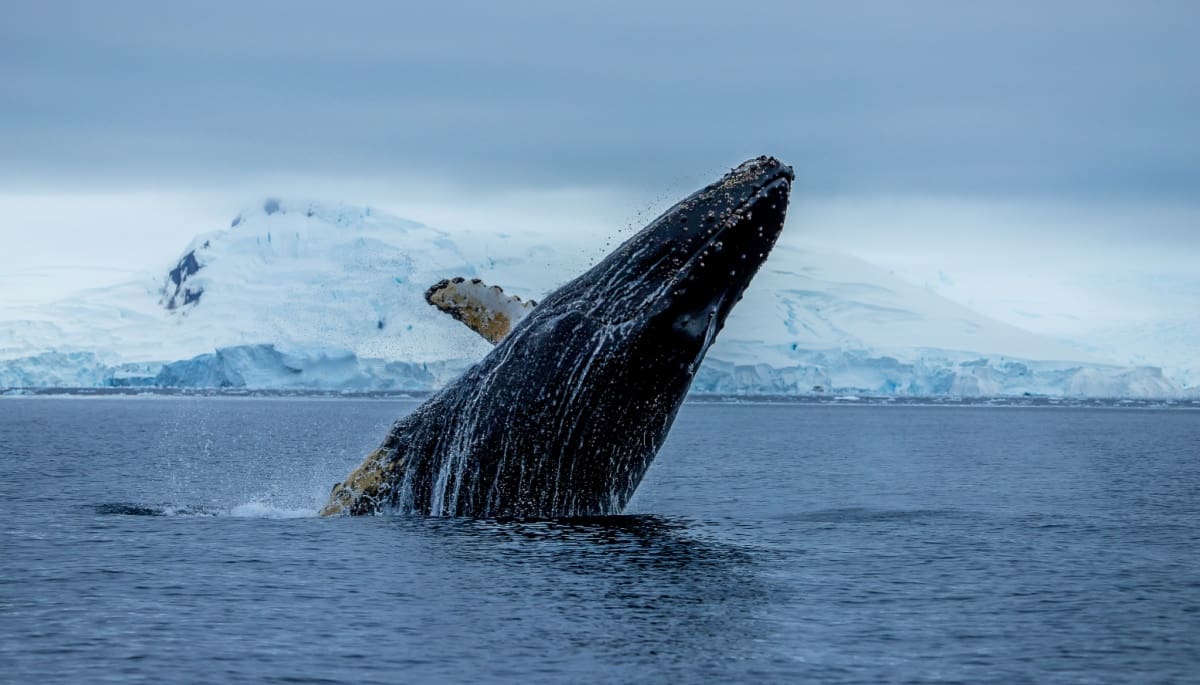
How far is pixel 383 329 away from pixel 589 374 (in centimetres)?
8510

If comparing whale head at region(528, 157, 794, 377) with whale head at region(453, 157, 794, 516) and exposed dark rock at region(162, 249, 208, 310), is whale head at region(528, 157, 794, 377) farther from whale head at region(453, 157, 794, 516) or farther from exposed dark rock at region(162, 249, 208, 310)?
exposed dark rock at region(162, 249, 208, 310)

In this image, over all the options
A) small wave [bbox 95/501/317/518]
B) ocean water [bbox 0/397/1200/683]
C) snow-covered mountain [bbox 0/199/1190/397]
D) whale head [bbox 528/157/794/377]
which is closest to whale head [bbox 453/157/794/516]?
whale head [bbox 528/157/794/377]

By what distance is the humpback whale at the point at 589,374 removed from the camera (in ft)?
37.5

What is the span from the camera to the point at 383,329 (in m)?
95.8

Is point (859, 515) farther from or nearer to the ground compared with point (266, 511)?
farther from the ground

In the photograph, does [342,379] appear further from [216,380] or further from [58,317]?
[58,317]

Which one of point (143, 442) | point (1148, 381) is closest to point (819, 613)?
point (143, 442)

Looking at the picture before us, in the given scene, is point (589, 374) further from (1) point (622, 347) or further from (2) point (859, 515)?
(2) point (859, 515)

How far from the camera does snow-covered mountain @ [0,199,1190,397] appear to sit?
94500 mm

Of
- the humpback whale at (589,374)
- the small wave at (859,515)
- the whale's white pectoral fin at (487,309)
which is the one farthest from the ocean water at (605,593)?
the whale's white pectoral fin at (487,309)

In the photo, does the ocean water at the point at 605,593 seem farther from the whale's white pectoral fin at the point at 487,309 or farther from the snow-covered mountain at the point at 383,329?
the snow-covered mountain at the point at 383,329

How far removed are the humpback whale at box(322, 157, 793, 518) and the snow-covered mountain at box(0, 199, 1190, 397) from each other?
7056 cm

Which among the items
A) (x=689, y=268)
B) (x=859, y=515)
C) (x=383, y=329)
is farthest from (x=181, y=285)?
(x=689, y=268)

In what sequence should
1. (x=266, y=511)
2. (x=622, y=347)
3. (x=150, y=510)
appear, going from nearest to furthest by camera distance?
(x=622, y=347) < (x=266, y=511) < (x=150, y=510)
